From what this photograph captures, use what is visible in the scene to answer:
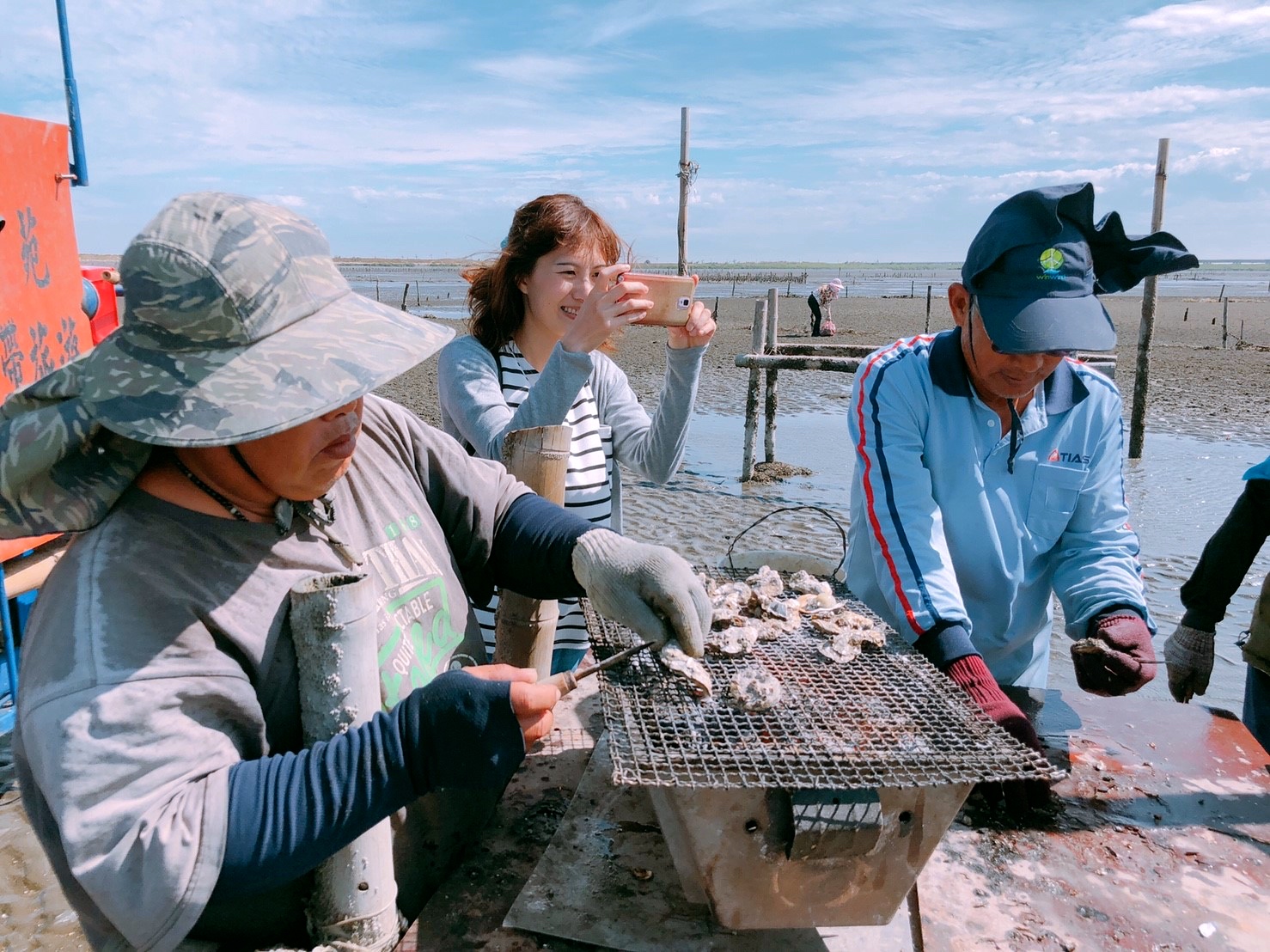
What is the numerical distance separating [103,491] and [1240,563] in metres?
3.87

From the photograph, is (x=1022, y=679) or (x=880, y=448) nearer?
(x=880, y=448)

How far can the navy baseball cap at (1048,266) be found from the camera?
7.70ft

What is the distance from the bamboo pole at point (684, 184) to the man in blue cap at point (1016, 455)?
42.9 ft

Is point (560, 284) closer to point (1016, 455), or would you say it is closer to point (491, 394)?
point (491, 394)

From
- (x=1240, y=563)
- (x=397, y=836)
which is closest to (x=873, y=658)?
(x=397, y=836)

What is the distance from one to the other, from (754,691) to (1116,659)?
47.1 inches

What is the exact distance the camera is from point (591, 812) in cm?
206

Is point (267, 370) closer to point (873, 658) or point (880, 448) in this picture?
point (873, 658)

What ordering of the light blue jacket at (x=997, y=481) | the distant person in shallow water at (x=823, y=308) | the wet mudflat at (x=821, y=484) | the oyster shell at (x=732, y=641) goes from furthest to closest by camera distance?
the distant person in shallow water at (x=823, y=308), the wet mudflat at (x=821, y=484), the light blue jacket at (x=997, y=481), the oyster shell at (x=732, y=641)

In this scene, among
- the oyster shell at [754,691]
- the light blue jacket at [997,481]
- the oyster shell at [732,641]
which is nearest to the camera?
the oyster shell at [754,691]

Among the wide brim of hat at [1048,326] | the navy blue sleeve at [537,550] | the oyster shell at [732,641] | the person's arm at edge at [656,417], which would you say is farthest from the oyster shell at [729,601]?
the wide brim of hat at [1048,326]

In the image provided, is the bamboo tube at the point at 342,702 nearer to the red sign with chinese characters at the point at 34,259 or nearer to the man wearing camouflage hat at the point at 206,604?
the man wearing camouflage hat at the point at 206,604

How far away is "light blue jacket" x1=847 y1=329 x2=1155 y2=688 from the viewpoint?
2.56m

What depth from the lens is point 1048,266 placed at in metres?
2.38
